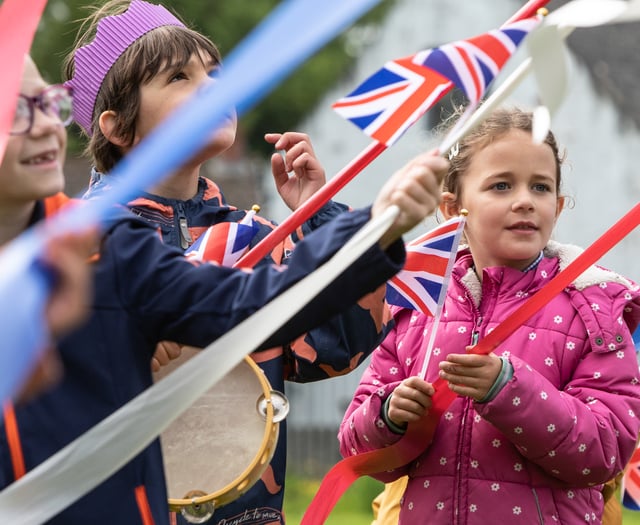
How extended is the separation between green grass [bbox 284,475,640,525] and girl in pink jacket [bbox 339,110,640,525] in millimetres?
6405

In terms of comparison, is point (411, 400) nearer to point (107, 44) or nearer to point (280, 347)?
point (280, 347)

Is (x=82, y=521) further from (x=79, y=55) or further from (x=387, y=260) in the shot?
(x=79, y=55)

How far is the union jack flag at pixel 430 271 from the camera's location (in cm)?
396

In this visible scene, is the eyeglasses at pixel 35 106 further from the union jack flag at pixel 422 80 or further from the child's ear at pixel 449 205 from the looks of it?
the child's ear at pixel 449 205

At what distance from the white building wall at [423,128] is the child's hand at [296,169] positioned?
16.3 metres

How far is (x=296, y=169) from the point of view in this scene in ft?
12.9

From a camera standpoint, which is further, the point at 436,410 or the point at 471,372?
the point at 436,410

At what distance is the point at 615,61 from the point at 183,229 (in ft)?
71.7

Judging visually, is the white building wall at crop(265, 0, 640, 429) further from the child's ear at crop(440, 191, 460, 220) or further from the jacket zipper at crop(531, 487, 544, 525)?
the jacket zipper at crop(531, 487, 544, 525)

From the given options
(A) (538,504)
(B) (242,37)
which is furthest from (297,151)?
(B) (242,37)

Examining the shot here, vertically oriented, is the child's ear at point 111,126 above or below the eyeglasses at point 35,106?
below

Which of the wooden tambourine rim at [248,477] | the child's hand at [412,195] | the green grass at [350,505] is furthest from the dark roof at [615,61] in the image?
the child's hand at [412,195]

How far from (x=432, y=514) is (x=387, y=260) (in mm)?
1428

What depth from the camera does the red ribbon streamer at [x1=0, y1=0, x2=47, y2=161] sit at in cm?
266
